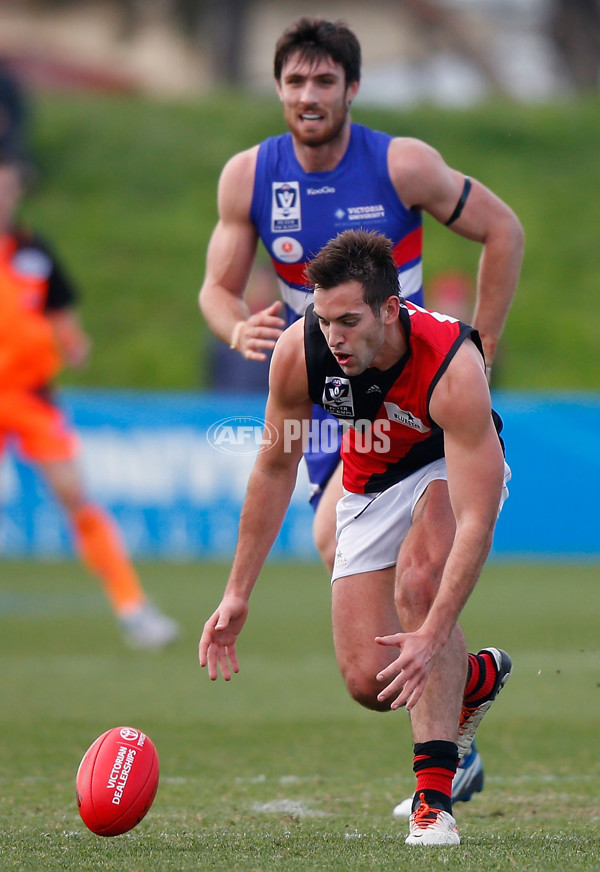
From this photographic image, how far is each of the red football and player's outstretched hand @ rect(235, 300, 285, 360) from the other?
1613 millimetres

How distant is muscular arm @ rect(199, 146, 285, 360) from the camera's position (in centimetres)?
605

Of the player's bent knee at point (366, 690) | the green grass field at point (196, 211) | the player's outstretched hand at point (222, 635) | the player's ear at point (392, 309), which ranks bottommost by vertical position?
the player's bent knee at point (366, 690)

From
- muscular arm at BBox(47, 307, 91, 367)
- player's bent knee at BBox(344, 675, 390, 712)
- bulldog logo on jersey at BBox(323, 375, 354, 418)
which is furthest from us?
muscular arm at BBox(47, 307, 91, 367)

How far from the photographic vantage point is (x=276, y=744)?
682cm

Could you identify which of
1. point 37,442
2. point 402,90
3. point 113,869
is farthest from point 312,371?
point 402,90

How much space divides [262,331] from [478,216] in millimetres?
1118

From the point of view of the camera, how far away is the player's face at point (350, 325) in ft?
14.9

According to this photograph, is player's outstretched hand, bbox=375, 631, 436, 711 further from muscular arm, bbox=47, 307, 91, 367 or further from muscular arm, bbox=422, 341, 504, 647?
muscular arm, bbox=47, 307, 91, 367

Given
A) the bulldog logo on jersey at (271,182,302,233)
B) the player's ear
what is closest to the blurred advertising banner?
the bulldog logo on jersey at (271,182,302,233)

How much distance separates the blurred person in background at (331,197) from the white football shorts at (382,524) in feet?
1.81

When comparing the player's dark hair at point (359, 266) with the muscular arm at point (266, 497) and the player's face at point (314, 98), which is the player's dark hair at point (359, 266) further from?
the player's face at point (314, 98)

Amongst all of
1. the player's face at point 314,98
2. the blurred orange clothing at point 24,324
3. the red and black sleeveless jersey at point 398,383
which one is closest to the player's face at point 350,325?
the red and black sleeveless jersey at point 398,383

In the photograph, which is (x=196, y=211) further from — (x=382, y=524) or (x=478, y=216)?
(x=382, y=524)

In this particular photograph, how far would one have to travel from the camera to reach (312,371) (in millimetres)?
4840
